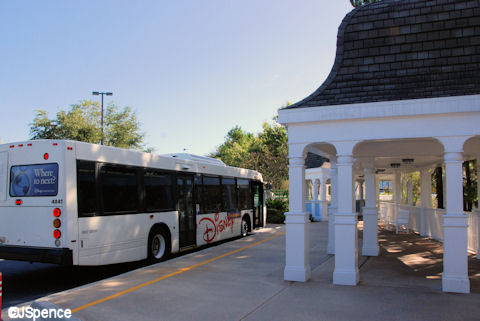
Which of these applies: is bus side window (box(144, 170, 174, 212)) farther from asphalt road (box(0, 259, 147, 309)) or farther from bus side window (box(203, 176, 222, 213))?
bus side window (box(203, 176, 222, 213))

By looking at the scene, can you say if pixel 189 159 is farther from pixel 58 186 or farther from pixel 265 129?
pixel 265 129

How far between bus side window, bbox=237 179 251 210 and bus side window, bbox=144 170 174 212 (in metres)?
5.11

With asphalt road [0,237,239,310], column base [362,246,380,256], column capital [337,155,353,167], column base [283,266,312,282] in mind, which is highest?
column capital [337,155,353,167]

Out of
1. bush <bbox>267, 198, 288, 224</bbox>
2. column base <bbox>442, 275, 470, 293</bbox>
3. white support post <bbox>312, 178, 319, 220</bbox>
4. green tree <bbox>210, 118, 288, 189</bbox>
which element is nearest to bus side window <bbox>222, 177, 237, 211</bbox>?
bush <bbox>267, 198, 288, 224</bbox>

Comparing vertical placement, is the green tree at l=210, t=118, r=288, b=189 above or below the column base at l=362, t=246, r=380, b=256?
above

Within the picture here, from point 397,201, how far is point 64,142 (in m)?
17.1

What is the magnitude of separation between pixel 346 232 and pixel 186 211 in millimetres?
5841

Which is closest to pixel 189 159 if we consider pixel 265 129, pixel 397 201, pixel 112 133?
pixel 397 201

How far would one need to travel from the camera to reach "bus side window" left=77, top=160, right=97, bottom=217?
8633 millimetres

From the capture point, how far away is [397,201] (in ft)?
68.9

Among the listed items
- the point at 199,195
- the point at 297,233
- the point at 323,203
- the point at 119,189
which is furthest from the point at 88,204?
the point at 323,203

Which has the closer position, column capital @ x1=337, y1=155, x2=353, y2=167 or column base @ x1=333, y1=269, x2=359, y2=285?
column base @ x1=333, y1=269, x2=359, y2=285

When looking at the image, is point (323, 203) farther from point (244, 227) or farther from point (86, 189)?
point (86, 189)

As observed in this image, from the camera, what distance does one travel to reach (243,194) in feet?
56.2
